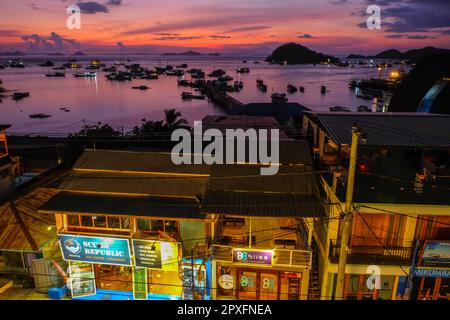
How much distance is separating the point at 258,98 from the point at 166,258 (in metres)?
97.9

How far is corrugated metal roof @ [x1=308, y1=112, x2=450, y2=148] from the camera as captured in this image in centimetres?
1476

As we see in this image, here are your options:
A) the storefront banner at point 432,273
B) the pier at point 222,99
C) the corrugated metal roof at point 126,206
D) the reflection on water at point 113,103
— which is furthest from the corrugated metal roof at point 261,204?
the pier at point 222,99

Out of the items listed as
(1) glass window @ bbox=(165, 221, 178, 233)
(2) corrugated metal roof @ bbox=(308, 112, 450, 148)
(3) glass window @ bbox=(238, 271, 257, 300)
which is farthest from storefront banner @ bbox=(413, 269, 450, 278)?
(1) glass window @ bbox=(165, 221, 178, 233)

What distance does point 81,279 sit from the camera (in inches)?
661

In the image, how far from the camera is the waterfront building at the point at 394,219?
46.5 ft

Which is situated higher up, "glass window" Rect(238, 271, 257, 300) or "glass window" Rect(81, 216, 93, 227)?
"glass window" Rect(81, 216, 93, 227)

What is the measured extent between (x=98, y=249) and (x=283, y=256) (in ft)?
28.5

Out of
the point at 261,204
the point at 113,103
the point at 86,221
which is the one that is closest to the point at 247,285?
the point at 261,204

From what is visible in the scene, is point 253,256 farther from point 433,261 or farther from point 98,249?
point 433,261

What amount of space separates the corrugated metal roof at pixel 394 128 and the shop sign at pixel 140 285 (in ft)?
36.9

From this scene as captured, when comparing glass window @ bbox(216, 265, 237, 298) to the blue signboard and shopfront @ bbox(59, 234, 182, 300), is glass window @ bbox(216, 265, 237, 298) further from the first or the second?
the blue signboard

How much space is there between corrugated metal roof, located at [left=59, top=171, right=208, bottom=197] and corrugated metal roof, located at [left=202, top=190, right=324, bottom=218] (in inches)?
47.4

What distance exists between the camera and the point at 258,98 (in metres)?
110

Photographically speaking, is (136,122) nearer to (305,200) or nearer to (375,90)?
(305,200)
